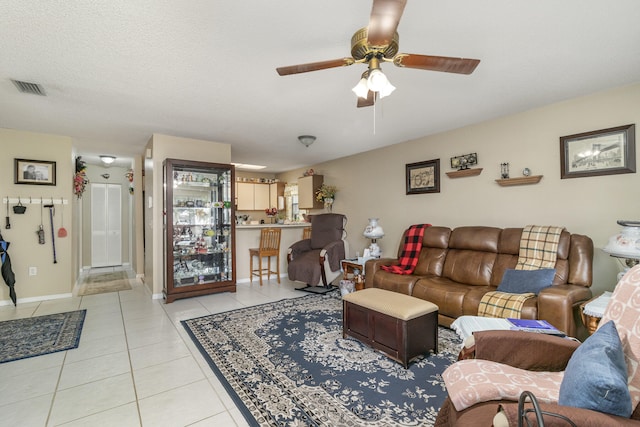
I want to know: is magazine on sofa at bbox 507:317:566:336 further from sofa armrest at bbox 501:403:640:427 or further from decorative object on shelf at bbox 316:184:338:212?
decorative object on shelf at bbox 316:184:338:212

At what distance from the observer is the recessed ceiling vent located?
248cm

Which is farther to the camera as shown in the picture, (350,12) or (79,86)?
(79,86)

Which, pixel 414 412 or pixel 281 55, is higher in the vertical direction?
pixel 281 55

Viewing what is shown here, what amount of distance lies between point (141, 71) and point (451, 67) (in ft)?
7.56

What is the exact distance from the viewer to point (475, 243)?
3404mm

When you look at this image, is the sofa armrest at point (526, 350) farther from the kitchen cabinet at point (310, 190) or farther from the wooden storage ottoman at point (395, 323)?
the kitchen cabinet at point (310, 190)

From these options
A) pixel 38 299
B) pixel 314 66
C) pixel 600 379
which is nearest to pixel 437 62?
pixel 314 66

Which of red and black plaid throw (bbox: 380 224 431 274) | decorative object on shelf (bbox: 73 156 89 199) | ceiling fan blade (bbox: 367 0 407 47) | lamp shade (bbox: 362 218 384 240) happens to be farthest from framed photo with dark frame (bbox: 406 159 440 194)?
decorative object on shelf (bbox: 73 156 89 199)

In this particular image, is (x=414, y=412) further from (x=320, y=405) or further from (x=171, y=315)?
(x=171, y=315)

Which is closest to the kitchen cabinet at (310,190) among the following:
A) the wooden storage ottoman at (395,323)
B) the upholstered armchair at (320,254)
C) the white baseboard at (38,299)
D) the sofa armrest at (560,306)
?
the upholstered armchair at (320,254)

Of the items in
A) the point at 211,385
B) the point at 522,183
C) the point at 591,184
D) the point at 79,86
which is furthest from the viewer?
the point at 522,183

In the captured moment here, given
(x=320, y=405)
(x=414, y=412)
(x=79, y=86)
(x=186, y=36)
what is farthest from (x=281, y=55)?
(x=414, y=412)

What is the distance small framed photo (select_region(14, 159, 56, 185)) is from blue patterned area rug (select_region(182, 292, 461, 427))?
309cm

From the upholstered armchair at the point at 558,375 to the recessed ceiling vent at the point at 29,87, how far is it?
3822 millimetres
